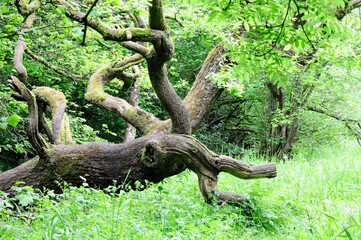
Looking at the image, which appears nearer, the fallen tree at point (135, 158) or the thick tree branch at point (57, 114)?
the fallen tree at point (135, 158)

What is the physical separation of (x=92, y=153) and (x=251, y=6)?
112 inches

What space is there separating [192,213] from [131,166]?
0.97 metres

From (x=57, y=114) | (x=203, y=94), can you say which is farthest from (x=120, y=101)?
Answer: (x=203, y=94)

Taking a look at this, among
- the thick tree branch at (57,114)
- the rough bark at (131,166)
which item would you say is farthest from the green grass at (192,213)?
the thick tree branch at (57,114)

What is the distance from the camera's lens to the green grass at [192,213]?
264 centimetres

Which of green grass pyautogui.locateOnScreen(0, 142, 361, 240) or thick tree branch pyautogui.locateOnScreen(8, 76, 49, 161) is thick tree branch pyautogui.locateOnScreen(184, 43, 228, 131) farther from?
thick tree branch pyautogui.locateOnScreen(8, 76, 49, 161)

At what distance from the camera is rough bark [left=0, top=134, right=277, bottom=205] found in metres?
4.20

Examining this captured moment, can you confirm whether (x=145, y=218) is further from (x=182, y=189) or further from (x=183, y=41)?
(x=183, y=41)

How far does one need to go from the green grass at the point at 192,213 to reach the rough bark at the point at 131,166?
23 cm

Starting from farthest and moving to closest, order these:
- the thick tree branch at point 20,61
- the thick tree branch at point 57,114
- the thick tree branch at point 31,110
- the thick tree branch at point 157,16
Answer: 1. the thick tree branch at point 57,114
2. the thick tree branch at point 20,61
3. the thick tree branch at point 31,110
4. the thick tree branch at point 157,16

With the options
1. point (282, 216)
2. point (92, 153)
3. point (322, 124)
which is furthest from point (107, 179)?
point (322, 124)

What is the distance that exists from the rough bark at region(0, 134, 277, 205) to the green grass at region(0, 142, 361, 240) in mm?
234

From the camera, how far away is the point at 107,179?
14.2 feet

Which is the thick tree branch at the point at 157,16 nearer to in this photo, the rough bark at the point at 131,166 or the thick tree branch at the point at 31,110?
the rough bark at the point at 131,166
